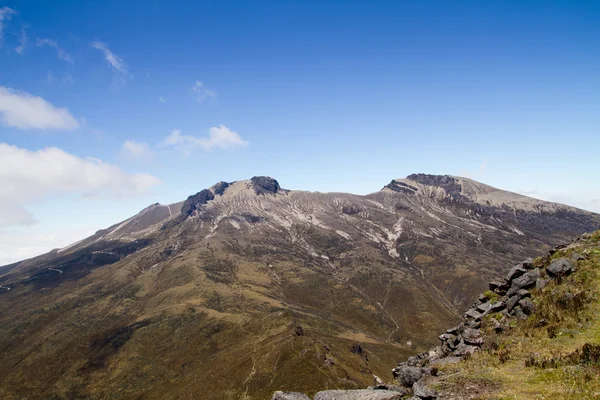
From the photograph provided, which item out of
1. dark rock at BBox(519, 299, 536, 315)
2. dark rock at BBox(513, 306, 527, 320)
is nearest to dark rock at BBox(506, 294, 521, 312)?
dark rock at BBox(513, 306, 527, 320)

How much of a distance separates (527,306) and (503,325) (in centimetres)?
226

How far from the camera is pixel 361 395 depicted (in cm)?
1886

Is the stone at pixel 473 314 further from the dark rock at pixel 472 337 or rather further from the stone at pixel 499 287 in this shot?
the stone at pixel 499 287

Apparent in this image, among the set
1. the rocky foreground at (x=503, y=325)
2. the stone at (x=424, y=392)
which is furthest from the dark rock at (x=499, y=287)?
the stone at (x=424, y=392)

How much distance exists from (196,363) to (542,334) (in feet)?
524

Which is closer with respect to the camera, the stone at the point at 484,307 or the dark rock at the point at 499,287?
the stone at the point at 484,307

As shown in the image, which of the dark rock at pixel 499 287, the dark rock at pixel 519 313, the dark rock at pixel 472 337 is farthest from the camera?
the dark rock at pixel 499 287

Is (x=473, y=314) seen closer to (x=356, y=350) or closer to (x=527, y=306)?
(x=527, y=306)

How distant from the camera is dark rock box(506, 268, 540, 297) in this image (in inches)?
1049

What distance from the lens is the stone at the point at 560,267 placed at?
25.8m

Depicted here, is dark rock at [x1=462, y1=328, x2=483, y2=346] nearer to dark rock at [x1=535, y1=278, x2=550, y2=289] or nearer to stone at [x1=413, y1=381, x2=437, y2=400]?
dark rock at [x1=535, y1=278, x2=550, y2=289]

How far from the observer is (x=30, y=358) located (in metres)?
178

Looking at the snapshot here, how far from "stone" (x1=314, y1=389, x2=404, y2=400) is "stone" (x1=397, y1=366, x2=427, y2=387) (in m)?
2.14

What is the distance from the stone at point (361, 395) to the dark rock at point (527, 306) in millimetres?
13257
